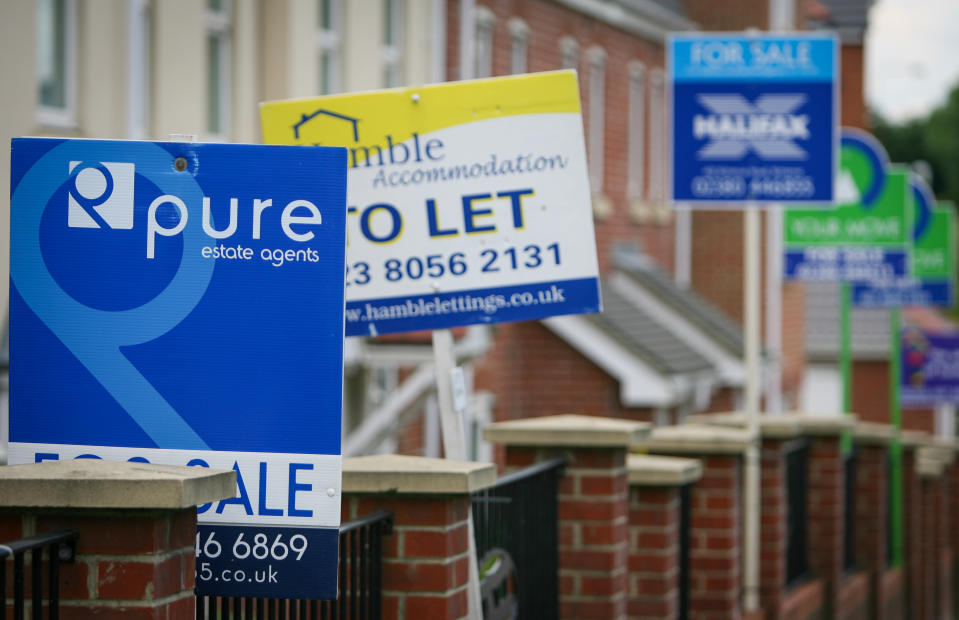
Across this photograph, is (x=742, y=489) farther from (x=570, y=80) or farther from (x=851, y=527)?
(x=570, y=80)

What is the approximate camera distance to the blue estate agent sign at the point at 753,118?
10.9 metres

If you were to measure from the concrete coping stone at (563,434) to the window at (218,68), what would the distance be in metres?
6.35

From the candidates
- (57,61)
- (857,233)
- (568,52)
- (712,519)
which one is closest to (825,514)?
(712,519)

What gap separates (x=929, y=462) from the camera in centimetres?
1897

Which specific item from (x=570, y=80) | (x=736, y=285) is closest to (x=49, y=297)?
(x=570, y=80)

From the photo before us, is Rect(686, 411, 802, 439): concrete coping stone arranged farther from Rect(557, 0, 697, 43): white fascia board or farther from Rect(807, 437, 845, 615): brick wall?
Rect(557, 0, 697, 43): white fascia board

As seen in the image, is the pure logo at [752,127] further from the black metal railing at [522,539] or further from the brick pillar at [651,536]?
the black metal railing at [522,539]

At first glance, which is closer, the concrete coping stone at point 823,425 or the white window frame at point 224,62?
the concrete coping stone at point 823,425

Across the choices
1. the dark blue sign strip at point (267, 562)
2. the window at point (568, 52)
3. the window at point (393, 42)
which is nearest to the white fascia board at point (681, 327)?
the window at point (568, 52)

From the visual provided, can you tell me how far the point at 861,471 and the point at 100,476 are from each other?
11146 millimetres

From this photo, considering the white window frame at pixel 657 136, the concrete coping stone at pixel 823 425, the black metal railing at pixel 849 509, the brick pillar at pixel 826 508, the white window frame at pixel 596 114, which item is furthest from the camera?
the white window frame at pixel 657 136

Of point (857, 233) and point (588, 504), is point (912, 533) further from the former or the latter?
point (588, 504)

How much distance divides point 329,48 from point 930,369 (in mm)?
11525

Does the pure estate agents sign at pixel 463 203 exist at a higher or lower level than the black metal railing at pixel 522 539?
higher
